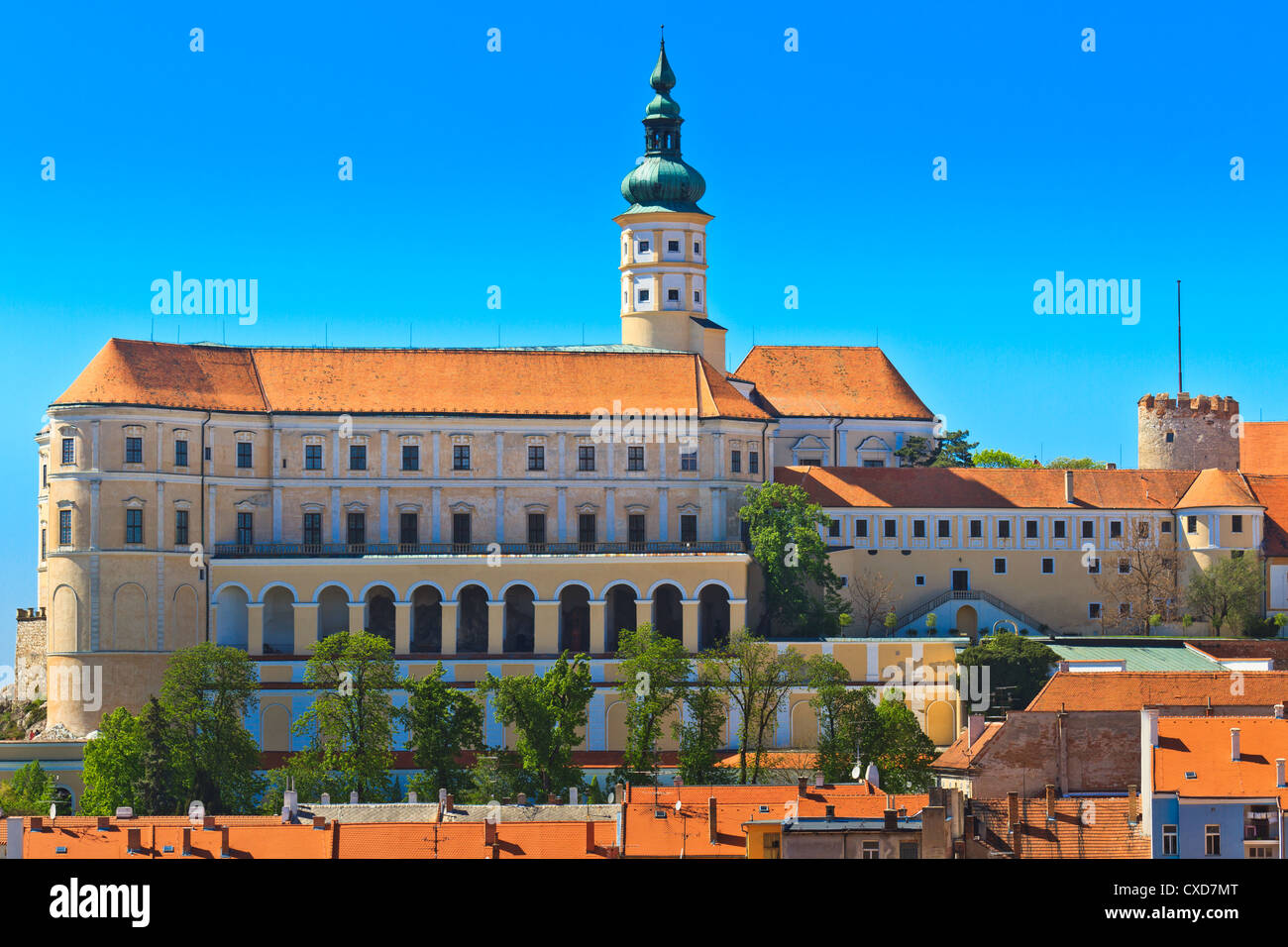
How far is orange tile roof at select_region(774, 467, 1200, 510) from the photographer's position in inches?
3120

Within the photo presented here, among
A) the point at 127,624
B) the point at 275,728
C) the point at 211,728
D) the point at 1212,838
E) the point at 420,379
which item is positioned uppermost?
the point at 420,379

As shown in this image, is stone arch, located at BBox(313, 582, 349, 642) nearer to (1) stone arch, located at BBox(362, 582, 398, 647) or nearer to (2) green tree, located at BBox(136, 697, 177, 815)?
(1) stone arch, located at BBox(362, 582, 398, 647)

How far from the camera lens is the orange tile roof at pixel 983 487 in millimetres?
79250

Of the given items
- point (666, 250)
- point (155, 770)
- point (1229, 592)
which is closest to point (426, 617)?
point (155, 770)

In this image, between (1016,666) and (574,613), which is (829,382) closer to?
(574,613)

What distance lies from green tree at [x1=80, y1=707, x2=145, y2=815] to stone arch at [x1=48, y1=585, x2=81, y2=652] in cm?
937

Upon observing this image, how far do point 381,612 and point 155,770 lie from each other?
16.4 m

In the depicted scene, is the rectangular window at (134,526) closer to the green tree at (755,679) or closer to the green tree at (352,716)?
the green tree at (352,716)

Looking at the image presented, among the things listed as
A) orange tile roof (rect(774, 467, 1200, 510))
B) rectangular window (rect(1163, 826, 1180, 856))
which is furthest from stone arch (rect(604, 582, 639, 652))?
rectangular window (rect(1163, 826, 1180, 856))

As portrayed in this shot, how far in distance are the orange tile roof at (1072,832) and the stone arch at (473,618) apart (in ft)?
A: 101

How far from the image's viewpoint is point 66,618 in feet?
240
